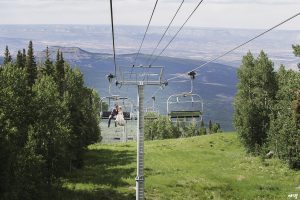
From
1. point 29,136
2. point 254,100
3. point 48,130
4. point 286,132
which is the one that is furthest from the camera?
point 254,100

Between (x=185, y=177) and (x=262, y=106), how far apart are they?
2772cm

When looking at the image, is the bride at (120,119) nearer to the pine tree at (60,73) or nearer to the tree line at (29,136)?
the tree line at (29,136)

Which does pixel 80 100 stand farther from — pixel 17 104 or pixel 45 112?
pixel 17 104

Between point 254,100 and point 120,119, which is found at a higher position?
point 254,100

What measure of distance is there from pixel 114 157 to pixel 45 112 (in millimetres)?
37173

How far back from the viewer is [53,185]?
5444 centimetres

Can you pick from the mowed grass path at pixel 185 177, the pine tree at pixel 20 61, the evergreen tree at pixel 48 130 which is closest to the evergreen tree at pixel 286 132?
the mowed grass path at pixel 185 177

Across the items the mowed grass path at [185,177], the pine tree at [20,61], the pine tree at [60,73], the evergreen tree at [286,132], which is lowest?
the mowed grass path at [185,177]

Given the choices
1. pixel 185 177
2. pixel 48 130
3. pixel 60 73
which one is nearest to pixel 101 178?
pixel 185 177

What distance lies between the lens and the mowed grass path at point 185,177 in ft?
177

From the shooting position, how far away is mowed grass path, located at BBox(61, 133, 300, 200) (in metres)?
53.9

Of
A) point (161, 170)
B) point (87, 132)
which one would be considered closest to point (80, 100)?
point (87, 132)

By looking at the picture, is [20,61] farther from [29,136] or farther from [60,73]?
[29,136]

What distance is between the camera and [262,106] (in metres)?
84.6
